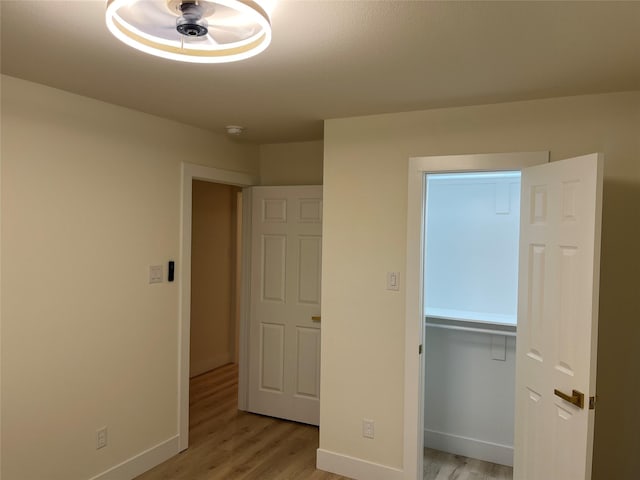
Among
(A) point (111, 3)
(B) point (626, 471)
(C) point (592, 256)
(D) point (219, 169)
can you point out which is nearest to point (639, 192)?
(C) point (592, 256)

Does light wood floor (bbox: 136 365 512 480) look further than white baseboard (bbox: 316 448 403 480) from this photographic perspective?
Yes

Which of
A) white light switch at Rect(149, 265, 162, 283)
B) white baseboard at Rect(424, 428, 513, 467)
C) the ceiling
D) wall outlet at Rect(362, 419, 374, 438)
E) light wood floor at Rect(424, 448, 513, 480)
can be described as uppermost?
the ceiling

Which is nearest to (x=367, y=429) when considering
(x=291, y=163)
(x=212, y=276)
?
(x=291, y=163)

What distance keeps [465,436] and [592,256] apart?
6.55ft

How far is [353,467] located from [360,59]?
2.52 metres

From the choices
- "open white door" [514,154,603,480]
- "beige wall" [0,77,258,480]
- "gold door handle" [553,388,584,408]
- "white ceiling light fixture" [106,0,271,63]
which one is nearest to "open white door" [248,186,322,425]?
"beige wall" [0,77,258,480]

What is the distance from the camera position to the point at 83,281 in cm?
270

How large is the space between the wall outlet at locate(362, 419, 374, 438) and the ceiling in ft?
6.49

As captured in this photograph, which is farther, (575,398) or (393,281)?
(393,281)

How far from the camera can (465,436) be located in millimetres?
3449

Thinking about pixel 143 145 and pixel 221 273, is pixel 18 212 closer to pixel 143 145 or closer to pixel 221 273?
pixel 143 145

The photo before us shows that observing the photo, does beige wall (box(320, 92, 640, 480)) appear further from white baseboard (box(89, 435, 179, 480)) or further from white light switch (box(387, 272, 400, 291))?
white baseboard (box(89, 435, 179, 480))

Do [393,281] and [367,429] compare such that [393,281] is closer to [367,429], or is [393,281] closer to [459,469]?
[367,429]

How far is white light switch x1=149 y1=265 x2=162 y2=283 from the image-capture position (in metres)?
3.14
